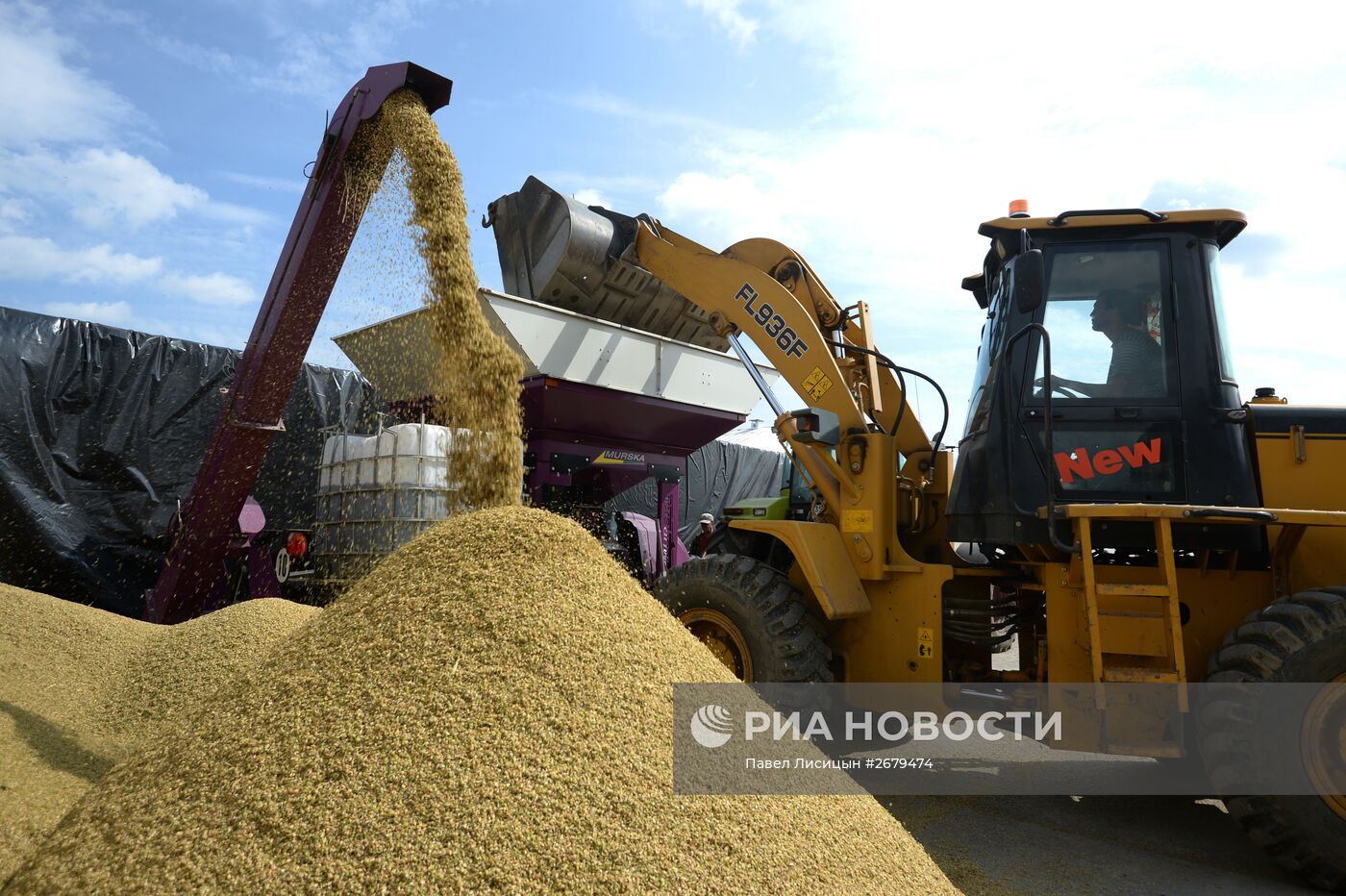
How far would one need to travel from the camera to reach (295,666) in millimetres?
2494

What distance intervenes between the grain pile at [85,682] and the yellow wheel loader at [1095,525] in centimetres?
219

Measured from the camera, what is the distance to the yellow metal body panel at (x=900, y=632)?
384cm

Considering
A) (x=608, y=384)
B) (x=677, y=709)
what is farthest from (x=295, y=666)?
(x=608, y=384)

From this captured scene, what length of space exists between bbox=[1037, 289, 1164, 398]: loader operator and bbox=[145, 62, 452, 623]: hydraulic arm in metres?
3.54

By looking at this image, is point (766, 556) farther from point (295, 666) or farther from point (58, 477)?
point (58, 477)

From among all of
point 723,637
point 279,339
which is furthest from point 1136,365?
point 279,339

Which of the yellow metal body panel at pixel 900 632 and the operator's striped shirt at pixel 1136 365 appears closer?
the operator's striped shirt at pixel 1136 365

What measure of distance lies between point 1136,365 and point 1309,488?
83 centimetres

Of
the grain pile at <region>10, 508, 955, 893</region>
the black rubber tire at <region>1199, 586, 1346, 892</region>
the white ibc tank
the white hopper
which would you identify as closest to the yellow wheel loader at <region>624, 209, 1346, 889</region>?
the black rubber tire at <region>1199, 586, 1346, 892</region>

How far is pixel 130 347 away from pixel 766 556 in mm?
5596

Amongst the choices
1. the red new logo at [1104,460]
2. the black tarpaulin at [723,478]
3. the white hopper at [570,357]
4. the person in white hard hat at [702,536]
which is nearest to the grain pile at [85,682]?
the white hopper at [570,357]

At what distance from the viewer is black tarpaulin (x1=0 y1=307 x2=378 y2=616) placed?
631cm

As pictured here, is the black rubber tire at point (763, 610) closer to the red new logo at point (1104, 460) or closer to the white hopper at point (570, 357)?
the red new logo at point (1104, 460)

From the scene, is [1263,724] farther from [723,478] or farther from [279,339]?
[723,478]
